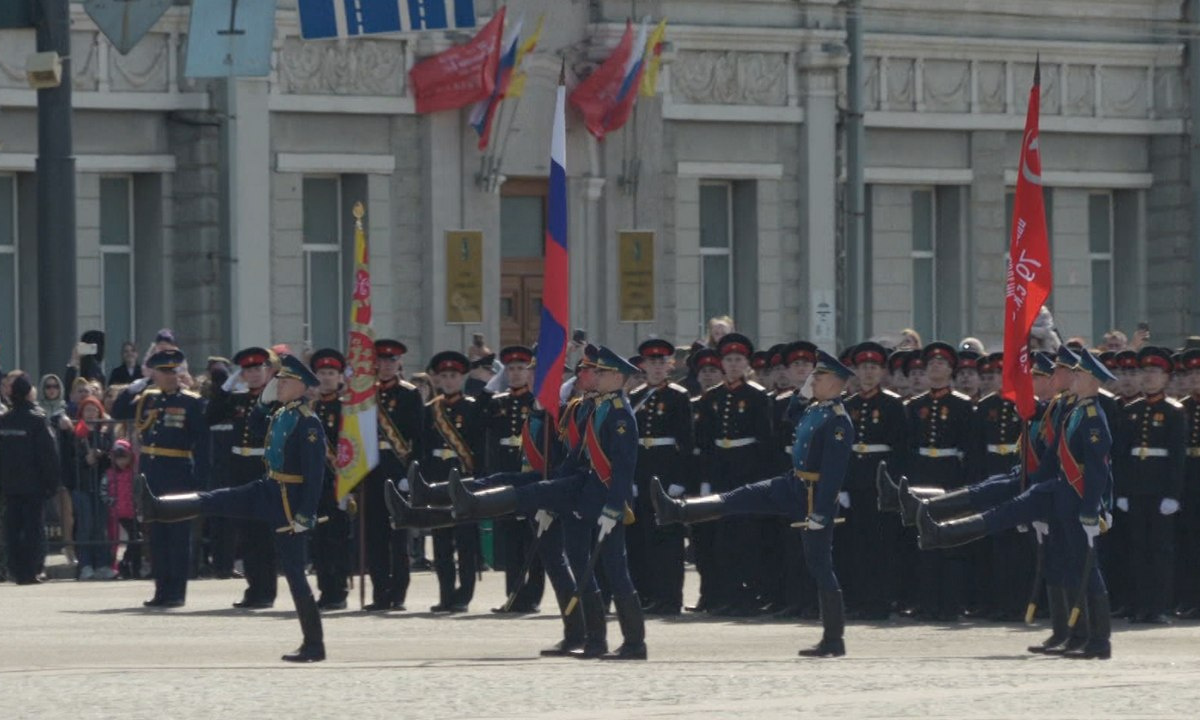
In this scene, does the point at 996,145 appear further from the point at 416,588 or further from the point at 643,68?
the point at 416,588

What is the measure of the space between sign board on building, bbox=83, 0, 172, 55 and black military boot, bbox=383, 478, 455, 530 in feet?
29.1

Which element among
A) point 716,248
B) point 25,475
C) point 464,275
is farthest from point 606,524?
point 716,248

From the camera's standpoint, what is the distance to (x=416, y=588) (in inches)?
902

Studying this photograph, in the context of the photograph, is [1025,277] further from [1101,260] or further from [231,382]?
[1101,260]

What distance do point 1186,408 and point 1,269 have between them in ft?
47.7

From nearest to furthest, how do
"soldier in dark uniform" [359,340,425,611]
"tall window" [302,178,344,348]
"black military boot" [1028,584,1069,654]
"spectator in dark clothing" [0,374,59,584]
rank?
"black military boot" [1028,584,1069,654], "soldier in dark uniform" [359,340,425,611], "spectator in dark clothing" [0,374,59,584], "tall window" [302,178,344,348]

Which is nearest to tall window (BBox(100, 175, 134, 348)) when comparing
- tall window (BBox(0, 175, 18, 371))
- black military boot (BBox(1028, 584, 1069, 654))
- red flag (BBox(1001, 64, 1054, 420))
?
tall window (BBox(0, 175, 18, 371))

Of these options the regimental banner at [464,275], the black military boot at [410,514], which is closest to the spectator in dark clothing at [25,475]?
the black military boot at [410,514]

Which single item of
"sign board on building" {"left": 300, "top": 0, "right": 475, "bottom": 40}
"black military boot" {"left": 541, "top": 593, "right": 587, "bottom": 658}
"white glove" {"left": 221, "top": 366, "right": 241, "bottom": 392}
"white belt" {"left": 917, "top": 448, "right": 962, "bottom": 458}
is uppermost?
"sign board on building" {"left": 300, "top": 0, "right": 475, "bottom": 40}

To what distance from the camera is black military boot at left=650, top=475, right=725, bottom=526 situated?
1661 centimetres

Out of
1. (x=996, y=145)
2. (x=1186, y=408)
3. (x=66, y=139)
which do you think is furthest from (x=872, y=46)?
(x=1186, y=408)

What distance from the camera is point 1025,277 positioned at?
18.3 m

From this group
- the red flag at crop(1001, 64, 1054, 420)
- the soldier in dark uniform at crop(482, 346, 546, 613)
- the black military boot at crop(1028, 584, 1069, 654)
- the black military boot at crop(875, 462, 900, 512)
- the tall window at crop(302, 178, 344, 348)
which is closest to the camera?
the black military boot at crop(1028, 584, 1069, 654)

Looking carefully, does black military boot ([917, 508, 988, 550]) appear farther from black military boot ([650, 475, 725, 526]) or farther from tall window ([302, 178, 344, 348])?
tall window ([302, 178, 344, 348])
